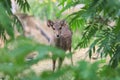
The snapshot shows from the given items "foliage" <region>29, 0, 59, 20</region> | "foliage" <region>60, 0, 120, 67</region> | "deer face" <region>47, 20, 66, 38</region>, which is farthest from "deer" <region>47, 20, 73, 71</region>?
"foliage" <region>60, 0, 120, 67</region>

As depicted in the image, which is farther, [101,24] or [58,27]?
[58,27]

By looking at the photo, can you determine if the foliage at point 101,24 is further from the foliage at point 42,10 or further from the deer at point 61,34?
the foliage at point 42,10

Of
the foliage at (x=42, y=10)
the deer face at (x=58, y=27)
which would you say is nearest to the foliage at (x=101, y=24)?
the deer face at (x=58, y=27)

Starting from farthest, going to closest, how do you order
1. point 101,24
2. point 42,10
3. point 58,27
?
1. point 42,10
2. point 58,27
3. point 101,24

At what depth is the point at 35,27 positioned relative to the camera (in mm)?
9094

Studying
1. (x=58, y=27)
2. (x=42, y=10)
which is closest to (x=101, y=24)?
(x=58, y=27)

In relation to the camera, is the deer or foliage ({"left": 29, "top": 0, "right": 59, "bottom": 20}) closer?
the deer

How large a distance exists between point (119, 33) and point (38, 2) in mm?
7478

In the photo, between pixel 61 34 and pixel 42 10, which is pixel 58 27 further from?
pixel 42 10

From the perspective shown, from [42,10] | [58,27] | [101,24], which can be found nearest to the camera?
[101,24]

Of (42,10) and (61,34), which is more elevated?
(42,10)

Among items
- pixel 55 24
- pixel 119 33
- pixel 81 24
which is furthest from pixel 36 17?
pixel 119 33

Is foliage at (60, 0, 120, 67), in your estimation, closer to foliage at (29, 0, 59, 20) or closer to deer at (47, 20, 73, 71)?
deer at (47, 20, 73, 71)

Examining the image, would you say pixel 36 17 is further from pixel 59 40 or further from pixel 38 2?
pixel 59 40
